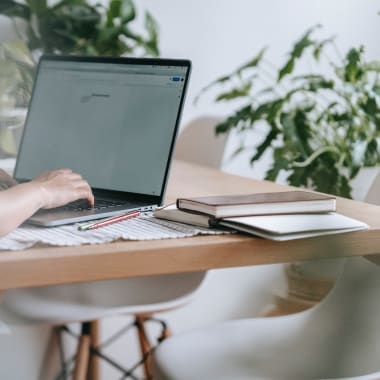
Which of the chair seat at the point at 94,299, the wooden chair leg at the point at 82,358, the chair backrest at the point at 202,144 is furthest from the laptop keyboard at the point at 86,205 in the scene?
the chair backrest at the point at 202,144

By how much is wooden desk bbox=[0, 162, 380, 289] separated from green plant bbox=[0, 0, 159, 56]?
1389mm

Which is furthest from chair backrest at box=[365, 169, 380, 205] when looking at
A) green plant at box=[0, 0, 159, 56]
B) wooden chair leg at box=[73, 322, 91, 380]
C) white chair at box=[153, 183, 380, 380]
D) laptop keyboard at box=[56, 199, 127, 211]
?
green plant at box=[0, 0, 159, 56]

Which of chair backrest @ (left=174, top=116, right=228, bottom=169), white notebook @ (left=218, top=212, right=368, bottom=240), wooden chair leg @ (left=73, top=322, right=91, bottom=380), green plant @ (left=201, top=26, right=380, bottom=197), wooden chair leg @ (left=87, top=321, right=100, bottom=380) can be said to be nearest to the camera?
white notebook @ (left=218, top=212, right=368, bottom=240)

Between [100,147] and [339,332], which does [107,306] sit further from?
[339,332]

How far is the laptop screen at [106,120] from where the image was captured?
1079 mm

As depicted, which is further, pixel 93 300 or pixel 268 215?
pixel 93 300

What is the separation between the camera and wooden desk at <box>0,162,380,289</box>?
68cm

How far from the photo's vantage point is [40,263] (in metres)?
0.68

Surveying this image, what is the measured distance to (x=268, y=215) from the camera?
2.83ft

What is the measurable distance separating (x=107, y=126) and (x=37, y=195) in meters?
0.40

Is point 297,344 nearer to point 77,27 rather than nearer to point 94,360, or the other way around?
point 94,360

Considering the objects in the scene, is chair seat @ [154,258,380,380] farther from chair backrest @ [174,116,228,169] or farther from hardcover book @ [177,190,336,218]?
chair backrest @ [174,116,228,169]

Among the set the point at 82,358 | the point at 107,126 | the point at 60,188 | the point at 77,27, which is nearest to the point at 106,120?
the point at 107,126

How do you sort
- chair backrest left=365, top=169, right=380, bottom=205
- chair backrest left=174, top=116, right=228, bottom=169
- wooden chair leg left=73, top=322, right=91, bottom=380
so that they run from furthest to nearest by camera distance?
chair backrest left=174, top=116, right=228, bottom=169 → wooden chair leg left=73, top=322, right=91, bottom=380 → chair backrest left=365, top=169, right=380, bottom=205
